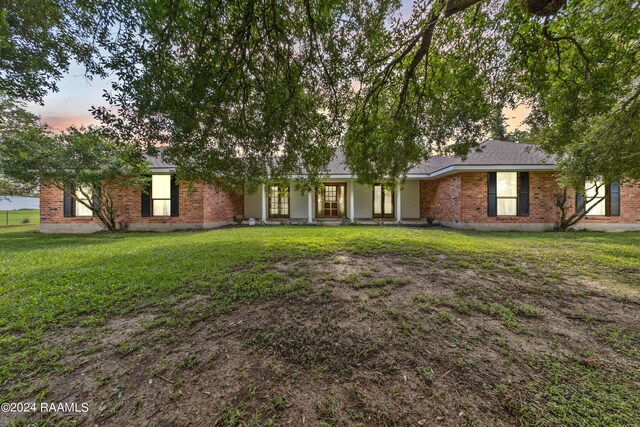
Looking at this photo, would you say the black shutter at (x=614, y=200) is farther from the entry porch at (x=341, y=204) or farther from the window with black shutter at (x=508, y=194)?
the entry porch at (x=341, y=204)

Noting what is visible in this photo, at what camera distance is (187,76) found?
12.0 feet

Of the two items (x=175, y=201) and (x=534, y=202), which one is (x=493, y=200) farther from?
(x=175, y=201)

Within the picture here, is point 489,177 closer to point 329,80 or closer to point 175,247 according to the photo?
point 329,80

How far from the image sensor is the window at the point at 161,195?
11.2 meters

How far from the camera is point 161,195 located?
11.3 m

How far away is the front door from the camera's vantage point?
49.2 feet

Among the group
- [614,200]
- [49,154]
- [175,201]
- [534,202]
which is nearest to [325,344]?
[175,201]

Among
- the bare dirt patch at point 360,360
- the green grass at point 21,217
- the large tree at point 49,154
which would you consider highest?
the large tree at point 49,154

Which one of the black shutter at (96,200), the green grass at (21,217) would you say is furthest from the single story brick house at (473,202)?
the green grass at (21,217)

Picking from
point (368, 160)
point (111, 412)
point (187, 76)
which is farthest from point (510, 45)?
point (111, 412)

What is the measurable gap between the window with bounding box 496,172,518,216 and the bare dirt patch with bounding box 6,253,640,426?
8.80 m

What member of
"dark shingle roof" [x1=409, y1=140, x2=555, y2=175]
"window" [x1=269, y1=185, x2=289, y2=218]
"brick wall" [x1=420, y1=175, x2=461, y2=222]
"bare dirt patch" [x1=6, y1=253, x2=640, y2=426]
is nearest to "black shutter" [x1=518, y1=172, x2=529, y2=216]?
"dark shingle roof" [x1=409, y1=140, x2=555, y2=175]

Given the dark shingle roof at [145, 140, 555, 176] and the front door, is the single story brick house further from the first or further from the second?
the front door

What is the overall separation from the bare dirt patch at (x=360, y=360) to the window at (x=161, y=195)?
394 inches
